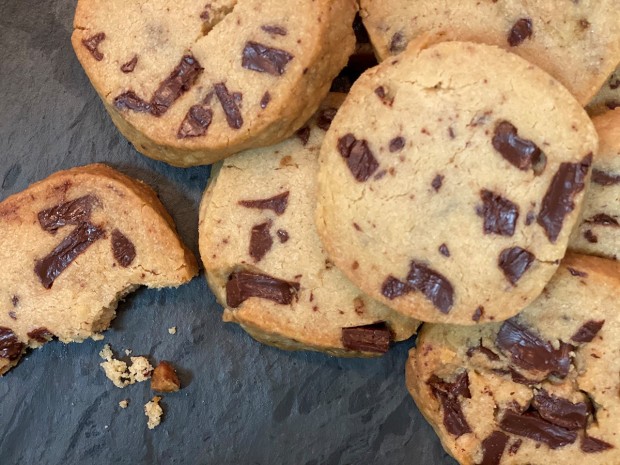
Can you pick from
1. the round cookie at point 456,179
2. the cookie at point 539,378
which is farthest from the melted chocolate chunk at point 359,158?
the cookie at point 539,378

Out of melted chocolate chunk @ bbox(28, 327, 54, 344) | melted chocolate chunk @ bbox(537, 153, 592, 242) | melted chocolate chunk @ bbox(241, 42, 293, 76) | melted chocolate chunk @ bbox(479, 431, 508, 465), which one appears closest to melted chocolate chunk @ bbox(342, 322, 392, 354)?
melted chocolate chunk @ bbox(479, 431, 508, 465)

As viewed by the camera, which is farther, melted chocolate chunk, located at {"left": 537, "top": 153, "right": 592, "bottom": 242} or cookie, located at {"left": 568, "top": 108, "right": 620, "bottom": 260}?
cookie, located at {"left": 568, "top": 108, "right": 620, "bottom": 260}

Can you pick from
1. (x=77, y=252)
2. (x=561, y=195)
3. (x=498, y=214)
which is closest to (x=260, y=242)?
(x=77, y=252)

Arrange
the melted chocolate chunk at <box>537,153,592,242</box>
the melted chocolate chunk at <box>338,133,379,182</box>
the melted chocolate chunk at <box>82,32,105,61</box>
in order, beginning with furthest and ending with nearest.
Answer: the melted chocolate chunk at <box>82,32,105,61</box> < the melted chocolate chunk at <box>338,133,379,182</box> < the melted chocolate chunk at <box>537,153,592,242</box>

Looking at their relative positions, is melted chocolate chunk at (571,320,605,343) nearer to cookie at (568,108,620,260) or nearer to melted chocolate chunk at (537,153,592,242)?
cookie at (568,108,620,260)

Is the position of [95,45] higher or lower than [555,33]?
lower

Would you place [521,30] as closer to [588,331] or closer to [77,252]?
[588,331]

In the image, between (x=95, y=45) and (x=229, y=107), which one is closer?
(x=229, y=107)
